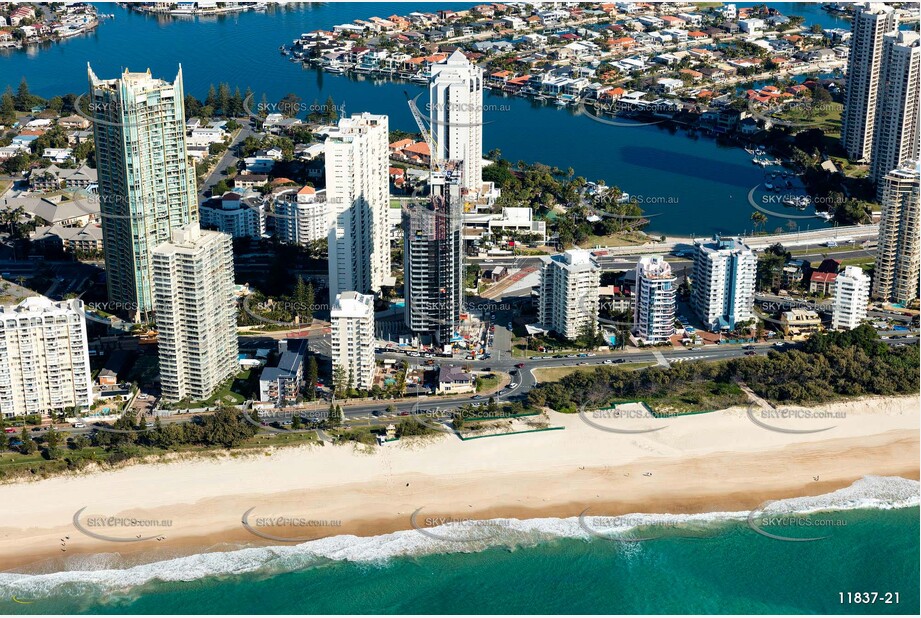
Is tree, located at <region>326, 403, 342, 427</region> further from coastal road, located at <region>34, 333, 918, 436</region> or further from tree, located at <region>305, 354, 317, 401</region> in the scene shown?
tree, located at <region>305, 354, 317, 401</region>

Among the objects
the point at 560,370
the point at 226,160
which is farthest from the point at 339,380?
the point at 226,160

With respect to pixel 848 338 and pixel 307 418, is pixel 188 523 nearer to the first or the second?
pixel 307 418

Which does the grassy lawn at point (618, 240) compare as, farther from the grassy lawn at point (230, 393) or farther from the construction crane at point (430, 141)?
the grassy lawn at point (230, 393)

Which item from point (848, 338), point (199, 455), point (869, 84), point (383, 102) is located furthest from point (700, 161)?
point (199, 455)

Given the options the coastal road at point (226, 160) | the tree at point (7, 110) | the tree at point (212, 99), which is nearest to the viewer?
the coastal road at point (226, 160)

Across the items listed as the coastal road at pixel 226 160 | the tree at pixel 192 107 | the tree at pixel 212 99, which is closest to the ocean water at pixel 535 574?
the coastal road at pixel 226 160

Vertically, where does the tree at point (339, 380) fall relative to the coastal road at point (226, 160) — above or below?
below
